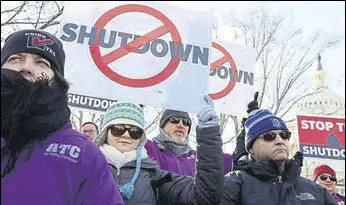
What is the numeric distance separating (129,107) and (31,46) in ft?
4.43

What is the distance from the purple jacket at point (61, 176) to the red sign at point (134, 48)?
6.86 feet

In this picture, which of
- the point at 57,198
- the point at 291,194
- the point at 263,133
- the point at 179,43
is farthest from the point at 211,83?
the point at 57,198

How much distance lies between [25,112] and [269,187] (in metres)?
1.94

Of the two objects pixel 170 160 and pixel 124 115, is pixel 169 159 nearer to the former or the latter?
pixel 170 160

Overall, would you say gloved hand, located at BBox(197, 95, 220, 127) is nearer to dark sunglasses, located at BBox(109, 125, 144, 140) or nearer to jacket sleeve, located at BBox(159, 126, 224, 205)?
jacket sleeve, located at BBox(159, 126, 224, 205)

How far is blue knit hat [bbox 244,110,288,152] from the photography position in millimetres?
3328

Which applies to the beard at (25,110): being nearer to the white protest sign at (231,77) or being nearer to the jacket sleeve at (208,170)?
the jacket sleeve at (208,170)

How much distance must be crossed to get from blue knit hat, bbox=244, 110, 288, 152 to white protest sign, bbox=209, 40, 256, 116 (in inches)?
66.5

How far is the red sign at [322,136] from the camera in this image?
8008 millimetres

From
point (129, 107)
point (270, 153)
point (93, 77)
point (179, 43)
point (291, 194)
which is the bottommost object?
point (291, 194)

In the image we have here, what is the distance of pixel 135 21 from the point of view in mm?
4215

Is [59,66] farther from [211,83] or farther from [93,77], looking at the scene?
[211,83]

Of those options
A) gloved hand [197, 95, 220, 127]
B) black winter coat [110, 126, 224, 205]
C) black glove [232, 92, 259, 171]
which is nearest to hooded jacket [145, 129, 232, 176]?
black glove [232, 92, 259, 171]

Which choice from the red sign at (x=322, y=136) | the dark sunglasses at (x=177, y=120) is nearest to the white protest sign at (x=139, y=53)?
the dark sunglasses at (x=177, y=120)
